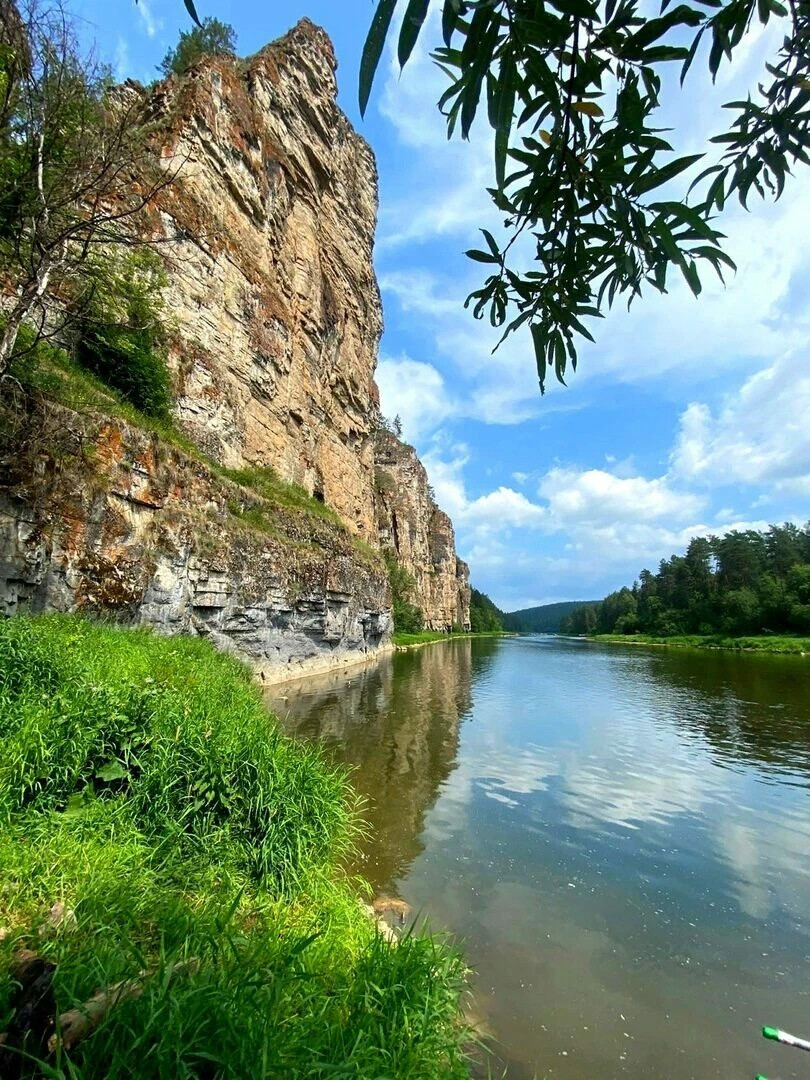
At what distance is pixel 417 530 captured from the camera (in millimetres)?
88125

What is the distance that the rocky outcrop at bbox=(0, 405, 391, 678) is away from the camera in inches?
411

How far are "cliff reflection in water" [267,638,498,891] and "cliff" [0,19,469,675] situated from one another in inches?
132

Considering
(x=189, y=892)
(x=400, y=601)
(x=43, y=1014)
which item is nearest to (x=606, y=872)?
(x=189, y=892)

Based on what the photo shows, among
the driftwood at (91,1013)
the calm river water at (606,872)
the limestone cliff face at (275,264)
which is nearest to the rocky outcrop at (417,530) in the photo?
the limestone cliff face at (275,264)

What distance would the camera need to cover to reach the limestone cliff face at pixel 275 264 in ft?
72.4

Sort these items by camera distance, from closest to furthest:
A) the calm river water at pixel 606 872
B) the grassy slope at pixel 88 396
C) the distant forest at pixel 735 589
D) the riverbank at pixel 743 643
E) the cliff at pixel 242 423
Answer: the calm river water at pixel 606 872 < the grassy slope at pixel 88 396 < the cliff at pixel 242 423 < the riverbank at pixel 743 643 < the distant forest at pixel 735 589

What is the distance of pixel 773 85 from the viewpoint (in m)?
2.03

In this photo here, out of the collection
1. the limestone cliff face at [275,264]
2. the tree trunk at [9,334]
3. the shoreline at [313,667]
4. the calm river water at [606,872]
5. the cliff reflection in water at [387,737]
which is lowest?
the calm river water at [606,872]

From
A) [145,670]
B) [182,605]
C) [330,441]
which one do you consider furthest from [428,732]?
[330,441]

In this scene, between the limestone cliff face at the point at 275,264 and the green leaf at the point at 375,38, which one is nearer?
the green leaf at the point at 375,38

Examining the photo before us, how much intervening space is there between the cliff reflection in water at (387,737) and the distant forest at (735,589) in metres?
57.6

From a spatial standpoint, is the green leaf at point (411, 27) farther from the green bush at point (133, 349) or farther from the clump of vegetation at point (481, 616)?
the clump of vegetation at point (481, 616)

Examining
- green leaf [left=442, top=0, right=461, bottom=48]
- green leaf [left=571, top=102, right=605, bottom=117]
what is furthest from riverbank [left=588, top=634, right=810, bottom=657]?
green leaf [left=442, top=0, right=461, bottom=48]

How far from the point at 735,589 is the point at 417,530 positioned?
49.7 meters
